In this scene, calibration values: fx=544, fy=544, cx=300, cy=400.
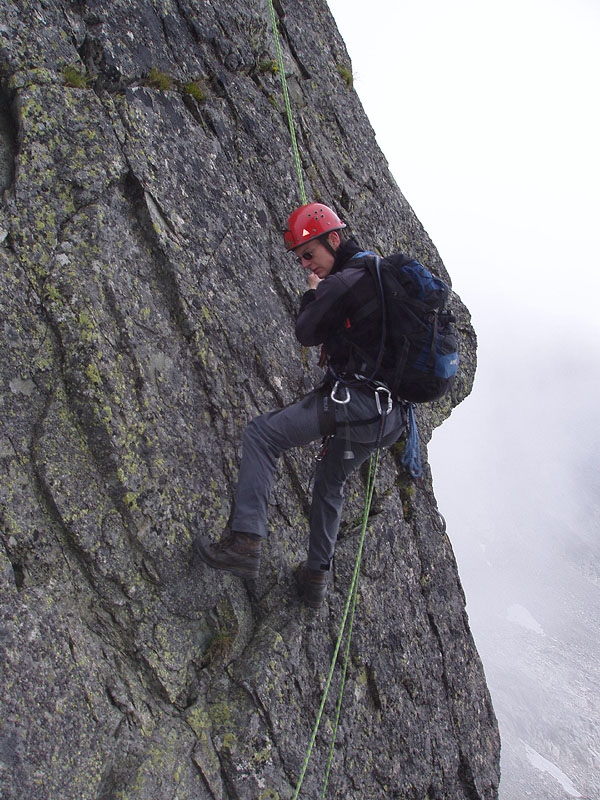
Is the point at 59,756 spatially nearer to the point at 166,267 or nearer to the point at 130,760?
the point at 130,760

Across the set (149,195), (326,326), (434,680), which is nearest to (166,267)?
(149,195)

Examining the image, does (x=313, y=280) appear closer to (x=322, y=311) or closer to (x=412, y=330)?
Answer: (x=322, y=311)

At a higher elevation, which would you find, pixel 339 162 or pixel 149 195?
pixel 339 162

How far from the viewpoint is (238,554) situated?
659cm

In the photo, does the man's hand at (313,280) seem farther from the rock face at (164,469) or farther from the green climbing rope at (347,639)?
the green climbing rope at (347,639)

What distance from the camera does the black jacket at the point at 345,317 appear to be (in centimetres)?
651

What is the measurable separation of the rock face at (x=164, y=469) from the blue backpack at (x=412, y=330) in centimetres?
241

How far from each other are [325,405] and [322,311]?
3.91ft

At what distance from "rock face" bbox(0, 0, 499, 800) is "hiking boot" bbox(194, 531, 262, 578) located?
0.58 meters

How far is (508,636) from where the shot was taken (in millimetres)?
166500

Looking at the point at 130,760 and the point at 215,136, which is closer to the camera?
the point at 130,760

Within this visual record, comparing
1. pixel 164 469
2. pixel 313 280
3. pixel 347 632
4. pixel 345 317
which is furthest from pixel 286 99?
pixel 347 632

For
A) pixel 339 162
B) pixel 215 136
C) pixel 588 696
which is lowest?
pixel 588 696

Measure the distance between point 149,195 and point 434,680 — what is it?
9315 mm
